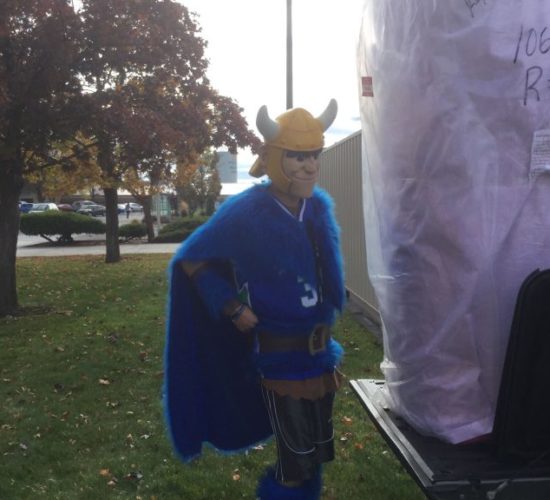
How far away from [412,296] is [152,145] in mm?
6416

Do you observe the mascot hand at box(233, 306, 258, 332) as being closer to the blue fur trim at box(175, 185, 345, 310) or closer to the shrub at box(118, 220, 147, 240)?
the blue fur trim at box(175, 185, 345, 310)

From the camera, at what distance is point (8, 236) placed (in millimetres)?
8742

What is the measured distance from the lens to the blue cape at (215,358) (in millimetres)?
2691

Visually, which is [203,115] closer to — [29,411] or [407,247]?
[29,411]

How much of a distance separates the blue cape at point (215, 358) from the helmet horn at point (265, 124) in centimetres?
25

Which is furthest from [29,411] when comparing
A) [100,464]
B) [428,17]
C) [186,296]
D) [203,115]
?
[203,115]

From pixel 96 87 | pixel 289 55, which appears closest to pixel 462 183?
pixel 96 87

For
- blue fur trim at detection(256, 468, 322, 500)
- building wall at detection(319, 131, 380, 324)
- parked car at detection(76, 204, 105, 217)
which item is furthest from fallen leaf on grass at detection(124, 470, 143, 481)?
parked car at detection(76, 204, 105, 217)

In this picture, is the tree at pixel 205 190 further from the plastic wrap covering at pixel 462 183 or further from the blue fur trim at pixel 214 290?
the plastic wrap covering at pixel 462 183

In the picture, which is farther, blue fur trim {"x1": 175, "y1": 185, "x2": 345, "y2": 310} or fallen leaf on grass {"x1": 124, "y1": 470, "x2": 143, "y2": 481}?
fallen leaf on grass {"x1": 124, "y1": 470, "x2": 143, "y2": 481}

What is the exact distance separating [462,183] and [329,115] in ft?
2.85

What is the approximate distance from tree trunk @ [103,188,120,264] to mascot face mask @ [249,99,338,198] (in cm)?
1329

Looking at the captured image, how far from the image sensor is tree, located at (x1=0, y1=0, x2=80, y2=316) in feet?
23.5

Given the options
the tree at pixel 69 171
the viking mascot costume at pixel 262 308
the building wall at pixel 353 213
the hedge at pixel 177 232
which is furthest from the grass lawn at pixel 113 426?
the hedge at pixel 177 232
